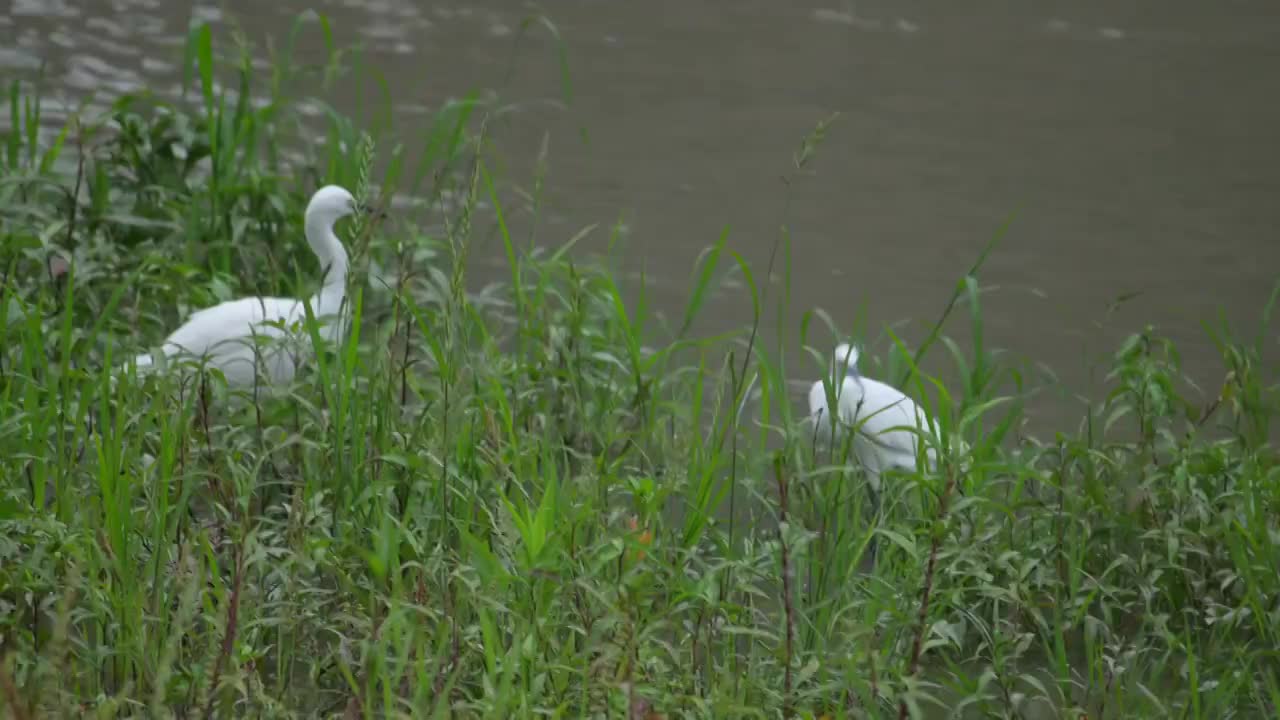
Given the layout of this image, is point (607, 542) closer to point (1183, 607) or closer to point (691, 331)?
point (1183, 607)

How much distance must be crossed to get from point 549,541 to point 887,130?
446cm

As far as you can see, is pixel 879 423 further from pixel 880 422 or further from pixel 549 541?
pixel 549 541

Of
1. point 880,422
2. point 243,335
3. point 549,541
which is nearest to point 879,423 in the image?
point 880,422

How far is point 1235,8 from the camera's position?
864cm

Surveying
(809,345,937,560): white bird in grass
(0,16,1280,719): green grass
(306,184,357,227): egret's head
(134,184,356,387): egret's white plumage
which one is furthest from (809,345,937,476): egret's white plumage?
(306,184,357,227): egret's head

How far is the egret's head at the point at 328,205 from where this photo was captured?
12.0 feet

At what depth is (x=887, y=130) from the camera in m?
6.46

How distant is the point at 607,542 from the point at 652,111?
13.7 feet

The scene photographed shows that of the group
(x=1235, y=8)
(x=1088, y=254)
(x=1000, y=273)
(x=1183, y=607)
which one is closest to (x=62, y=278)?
(x=1183, y=607)

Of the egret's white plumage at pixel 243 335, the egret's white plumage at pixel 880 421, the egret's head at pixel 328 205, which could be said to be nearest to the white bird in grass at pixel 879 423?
the egret's white plumage at pixel 880 421

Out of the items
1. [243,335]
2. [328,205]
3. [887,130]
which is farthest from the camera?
[887,130]

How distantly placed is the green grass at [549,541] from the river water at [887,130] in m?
1.31

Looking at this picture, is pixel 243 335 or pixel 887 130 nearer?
pixel 243 335

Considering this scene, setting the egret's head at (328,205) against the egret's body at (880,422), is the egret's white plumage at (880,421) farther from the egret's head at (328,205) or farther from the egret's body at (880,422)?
the egret's head at (328,205)
